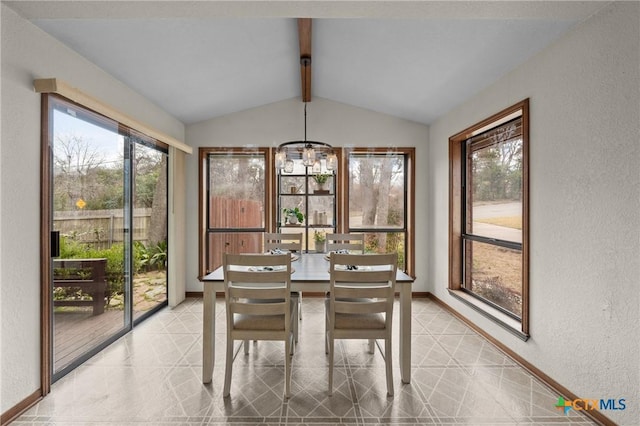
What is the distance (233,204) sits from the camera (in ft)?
14.8

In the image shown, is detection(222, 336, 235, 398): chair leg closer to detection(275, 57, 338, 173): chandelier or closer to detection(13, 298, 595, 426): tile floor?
detection(13, 298, 595, 426): tile floor

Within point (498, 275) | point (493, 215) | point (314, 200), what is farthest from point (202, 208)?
point (498, 275)

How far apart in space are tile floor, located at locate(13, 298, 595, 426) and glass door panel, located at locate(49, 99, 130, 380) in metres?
0.25

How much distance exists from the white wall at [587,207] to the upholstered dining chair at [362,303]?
1181 millimetres

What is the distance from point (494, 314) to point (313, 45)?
124 inches

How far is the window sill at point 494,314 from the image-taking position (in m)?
2.60

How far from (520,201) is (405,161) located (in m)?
1.98

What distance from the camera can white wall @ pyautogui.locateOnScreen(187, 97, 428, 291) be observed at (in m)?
4.36

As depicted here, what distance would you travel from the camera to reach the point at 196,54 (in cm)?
278

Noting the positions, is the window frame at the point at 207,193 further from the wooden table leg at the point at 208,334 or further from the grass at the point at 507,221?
the grass at the point at 507,221

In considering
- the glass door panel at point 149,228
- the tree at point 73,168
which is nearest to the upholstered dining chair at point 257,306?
the tree at point 73,168

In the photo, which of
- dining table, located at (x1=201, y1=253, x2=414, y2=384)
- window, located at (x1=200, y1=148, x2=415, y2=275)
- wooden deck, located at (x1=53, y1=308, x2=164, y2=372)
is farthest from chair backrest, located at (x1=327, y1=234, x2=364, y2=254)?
wooden deck, located at (x1=53, y1=308, x2=164, y2=372)

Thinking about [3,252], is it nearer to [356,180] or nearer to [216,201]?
[216,201]

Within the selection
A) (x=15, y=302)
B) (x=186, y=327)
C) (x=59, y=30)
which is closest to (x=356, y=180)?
(x=186, y=327)
